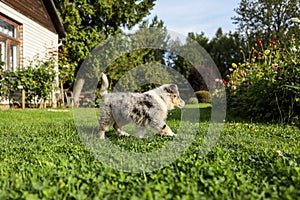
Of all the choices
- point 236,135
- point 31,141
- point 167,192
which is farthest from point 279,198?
point 31,141

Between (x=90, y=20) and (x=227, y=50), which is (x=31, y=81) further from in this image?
(x=227, y=50)

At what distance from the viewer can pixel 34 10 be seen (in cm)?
1259

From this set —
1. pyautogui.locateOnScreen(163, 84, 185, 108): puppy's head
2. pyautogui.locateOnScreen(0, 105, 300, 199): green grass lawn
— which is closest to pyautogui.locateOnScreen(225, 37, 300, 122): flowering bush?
pyautogui.locateOnScreen(163, 84, 185, 108): puppy's head

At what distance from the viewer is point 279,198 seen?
1.89 m

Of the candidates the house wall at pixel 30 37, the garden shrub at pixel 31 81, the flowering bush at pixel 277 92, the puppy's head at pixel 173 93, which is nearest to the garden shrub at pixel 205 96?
the flowering bush at pixel 277 92

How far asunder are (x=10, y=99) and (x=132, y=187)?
31.9ft

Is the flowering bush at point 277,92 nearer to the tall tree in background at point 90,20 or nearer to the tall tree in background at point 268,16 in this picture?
the tall tree in background at point 90,20

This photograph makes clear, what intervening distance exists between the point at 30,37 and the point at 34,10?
1321 millimetres

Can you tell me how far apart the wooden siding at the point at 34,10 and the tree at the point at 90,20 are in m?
1.80

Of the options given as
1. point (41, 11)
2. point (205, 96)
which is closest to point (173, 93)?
point (205, 96)

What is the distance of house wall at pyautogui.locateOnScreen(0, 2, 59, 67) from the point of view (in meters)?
10.8

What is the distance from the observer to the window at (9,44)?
1033 cm

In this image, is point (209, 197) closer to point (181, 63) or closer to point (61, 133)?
point (61, 133)

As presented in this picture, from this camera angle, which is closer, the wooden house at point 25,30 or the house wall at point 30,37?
the wooden house at point 25,30
